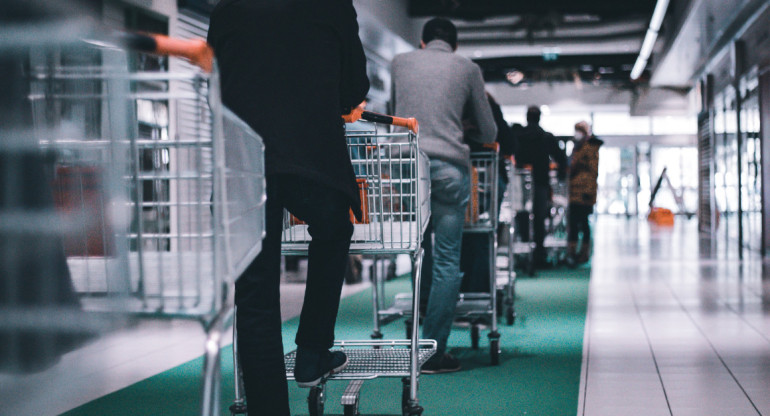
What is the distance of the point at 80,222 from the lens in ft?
4.57

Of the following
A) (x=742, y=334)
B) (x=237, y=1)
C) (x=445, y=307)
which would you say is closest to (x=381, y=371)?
(x=445, y=307)

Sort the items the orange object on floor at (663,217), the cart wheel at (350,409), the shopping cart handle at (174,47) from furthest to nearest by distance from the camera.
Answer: the orange object on floor at (663,217) < the cart wheel at (350,409) < the shopping cart handle at (174,47)

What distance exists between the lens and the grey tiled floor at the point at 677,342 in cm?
304

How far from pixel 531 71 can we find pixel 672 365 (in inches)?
636

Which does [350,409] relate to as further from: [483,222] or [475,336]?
[483,222]

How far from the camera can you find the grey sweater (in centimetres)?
347

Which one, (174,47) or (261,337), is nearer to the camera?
(174,47)

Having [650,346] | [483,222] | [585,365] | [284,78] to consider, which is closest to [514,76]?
[483,222]

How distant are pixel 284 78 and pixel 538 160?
22.6ft

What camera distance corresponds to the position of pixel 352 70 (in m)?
2.24

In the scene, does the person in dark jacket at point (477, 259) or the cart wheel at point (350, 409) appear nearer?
the cart wheel at point (350, 409)

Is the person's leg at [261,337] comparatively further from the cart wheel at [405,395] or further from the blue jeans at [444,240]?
the blue jeans at [444,240]

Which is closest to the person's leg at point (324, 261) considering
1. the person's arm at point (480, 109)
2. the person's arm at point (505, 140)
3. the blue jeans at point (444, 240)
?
the blue jeans at point (444, 240)

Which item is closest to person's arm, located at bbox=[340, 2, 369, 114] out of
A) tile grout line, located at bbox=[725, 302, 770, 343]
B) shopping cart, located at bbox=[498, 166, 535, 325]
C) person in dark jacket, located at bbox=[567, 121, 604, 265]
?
shopping cart, located at bbox=[498, 166, 535, 325]
